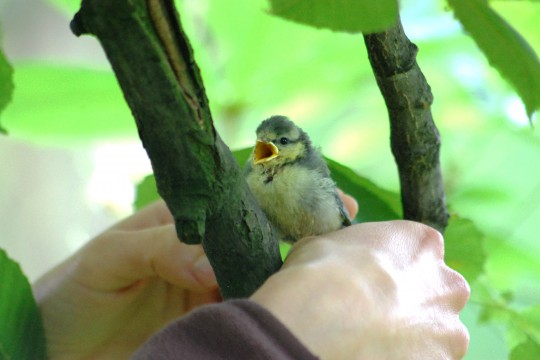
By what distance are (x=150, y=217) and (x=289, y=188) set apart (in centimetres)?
18


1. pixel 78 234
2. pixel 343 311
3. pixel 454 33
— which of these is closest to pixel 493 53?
pixel 343 311

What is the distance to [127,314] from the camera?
0.55 metres

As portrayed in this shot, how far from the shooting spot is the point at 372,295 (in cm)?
31

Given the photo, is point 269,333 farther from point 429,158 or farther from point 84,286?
point 84,286

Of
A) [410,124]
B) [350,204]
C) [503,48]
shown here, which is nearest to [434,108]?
[350,204]

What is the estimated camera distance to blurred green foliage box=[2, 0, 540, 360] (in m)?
0.44

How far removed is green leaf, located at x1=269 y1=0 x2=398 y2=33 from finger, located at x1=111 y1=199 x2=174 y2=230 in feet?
1.22

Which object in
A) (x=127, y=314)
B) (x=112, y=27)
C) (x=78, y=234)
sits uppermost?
(x=112, y=27)

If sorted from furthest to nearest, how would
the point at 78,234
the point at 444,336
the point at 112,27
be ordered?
1. the point at 78,234
2. the point at 444,336
3. the point at 112,27

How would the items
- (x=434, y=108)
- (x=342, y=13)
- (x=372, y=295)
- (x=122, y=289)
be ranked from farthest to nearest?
(x=434, y=108) < (x=122, y=289) < (x=372, y=295) < (x=342, y=13)

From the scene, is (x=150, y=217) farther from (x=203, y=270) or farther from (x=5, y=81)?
(x=5, y=81)

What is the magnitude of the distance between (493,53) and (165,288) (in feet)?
1.30

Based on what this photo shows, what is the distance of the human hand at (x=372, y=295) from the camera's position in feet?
0.90

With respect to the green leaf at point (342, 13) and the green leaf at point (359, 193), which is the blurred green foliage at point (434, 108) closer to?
the green leaf at point (359, 193)
